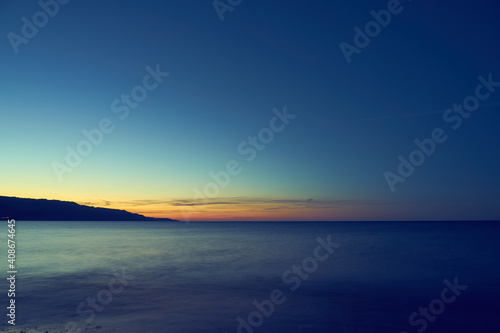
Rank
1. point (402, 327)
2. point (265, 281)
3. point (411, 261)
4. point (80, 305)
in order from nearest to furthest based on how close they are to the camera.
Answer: point (402, 327) < point (80, 305) < point (265, 281) < point (411, 261)

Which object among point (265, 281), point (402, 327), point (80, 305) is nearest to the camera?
point (402, 327)

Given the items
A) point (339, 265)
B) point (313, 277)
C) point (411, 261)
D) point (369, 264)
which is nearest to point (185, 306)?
point (313, 277)

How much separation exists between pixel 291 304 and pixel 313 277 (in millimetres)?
9131

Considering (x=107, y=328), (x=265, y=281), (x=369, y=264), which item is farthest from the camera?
(x=369, y=264)

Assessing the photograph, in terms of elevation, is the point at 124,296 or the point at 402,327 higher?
the point at 124,296

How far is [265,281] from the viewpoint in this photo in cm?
2423

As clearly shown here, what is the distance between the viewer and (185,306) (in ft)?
54.2

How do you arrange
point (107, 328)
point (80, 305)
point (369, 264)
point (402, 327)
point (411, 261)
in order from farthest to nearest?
point (411, 261), point (369, 264), point (80, 305), point (402, 327), point (107, 328)

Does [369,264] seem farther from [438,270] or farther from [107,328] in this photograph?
[107,328]

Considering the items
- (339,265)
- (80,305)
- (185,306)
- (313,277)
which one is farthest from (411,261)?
(80,305)

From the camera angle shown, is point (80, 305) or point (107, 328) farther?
point (80, 305)

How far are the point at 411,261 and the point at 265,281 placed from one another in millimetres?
21762

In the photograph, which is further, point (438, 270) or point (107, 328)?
point (438, 270)

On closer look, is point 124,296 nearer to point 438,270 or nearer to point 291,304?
point 291,304
